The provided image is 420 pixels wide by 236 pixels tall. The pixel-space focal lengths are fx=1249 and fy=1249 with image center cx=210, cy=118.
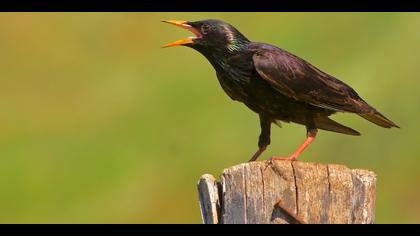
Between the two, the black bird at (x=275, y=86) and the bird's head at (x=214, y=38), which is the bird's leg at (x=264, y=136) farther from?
the bird's head at (x=214, y=38)

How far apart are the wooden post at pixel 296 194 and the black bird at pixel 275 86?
214 cm

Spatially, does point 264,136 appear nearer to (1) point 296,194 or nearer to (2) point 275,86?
(2) point 275,86

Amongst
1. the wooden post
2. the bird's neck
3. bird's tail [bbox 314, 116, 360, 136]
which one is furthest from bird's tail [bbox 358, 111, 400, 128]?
the wooden post

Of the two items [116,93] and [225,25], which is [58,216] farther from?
[225,25]

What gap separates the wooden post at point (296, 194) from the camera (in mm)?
6797

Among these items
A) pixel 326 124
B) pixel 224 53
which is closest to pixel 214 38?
pixel 224 53

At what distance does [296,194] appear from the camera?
684 cm

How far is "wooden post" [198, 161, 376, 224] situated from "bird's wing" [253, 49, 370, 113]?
2.29 m

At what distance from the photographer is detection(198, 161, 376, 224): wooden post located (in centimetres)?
680

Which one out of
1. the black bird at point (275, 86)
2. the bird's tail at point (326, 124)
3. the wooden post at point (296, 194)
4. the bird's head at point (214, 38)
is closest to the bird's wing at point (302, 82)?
the black bird at point (275, 86)

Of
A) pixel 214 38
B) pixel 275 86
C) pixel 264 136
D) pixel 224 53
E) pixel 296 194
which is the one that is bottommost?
pixel 296 194

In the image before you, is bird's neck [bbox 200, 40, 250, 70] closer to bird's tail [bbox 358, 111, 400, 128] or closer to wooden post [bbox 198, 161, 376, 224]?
bird's tail [bbox 358, 111, 400, 128]

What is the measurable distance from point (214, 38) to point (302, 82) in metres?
0.83

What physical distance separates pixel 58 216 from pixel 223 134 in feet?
9.89
